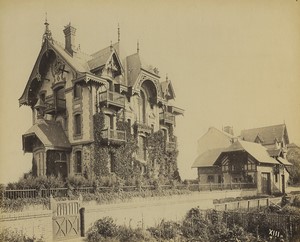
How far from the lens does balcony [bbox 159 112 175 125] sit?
25625 mm

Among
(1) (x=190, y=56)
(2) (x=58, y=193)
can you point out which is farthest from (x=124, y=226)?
(1) (x=190, y=56)

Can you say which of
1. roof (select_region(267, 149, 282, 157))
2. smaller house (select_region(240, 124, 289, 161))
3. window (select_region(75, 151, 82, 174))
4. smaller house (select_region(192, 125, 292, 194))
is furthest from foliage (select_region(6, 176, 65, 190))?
roof (select_region(267, 149, 282, 157))

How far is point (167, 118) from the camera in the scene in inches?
1021

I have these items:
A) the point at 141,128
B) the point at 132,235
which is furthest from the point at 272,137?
the point at 132,235

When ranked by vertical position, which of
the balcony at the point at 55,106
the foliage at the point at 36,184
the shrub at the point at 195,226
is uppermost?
the balcony at the point at 55,106

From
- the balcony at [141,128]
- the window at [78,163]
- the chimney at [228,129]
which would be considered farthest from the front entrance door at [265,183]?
the window at [78,163]

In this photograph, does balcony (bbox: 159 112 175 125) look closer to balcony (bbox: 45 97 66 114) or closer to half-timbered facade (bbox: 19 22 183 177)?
half-timbered facade (bbox: 19 22 183 177)

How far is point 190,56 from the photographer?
15.4m

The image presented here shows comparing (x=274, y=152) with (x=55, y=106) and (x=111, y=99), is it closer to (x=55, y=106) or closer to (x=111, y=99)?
(x=111, y=99)

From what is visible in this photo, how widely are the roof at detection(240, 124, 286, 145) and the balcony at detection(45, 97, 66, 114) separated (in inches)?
807

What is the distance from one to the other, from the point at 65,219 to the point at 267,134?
1079 inches

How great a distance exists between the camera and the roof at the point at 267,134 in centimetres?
3322

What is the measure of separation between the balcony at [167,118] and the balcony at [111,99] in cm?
503

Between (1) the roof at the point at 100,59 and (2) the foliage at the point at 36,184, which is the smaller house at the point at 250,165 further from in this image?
(2) the foliage at the point at 36,184
